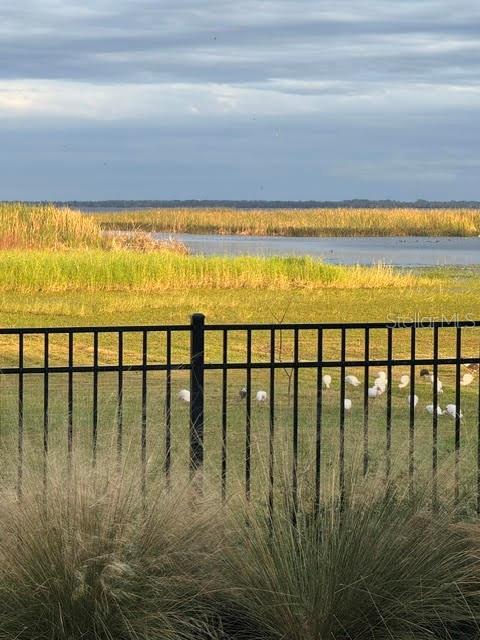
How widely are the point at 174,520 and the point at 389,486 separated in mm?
1058

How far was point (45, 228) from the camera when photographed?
40.1 meters

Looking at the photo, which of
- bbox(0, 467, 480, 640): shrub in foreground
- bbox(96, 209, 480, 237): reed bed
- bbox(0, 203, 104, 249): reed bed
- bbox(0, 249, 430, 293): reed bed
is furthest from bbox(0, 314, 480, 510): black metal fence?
bbox(96, 209, 480, 237): reed bed

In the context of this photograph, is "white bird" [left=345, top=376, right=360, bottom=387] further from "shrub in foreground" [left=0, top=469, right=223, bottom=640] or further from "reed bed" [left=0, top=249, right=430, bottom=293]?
"reed bed" [left=0, top=249, right=430, bottom=293]

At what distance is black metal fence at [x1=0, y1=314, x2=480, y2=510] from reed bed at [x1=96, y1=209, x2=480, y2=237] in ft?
234

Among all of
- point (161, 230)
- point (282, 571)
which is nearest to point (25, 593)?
point (282, 571)

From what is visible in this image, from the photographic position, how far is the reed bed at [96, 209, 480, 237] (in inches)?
3703

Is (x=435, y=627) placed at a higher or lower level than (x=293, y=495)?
lower

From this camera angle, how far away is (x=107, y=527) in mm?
4949

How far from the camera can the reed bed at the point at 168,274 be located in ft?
87.8

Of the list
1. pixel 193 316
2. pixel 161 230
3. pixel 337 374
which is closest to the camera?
pixel 193 316

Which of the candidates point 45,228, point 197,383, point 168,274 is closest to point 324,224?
point 45,228

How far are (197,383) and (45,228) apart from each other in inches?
1352

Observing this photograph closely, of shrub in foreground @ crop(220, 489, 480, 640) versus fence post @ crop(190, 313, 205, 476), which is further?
fence post @ crop(190, 313, 205, 476)

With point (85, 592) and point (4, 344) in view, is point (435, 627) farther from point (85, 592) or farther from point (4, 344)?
point (4, 344)
